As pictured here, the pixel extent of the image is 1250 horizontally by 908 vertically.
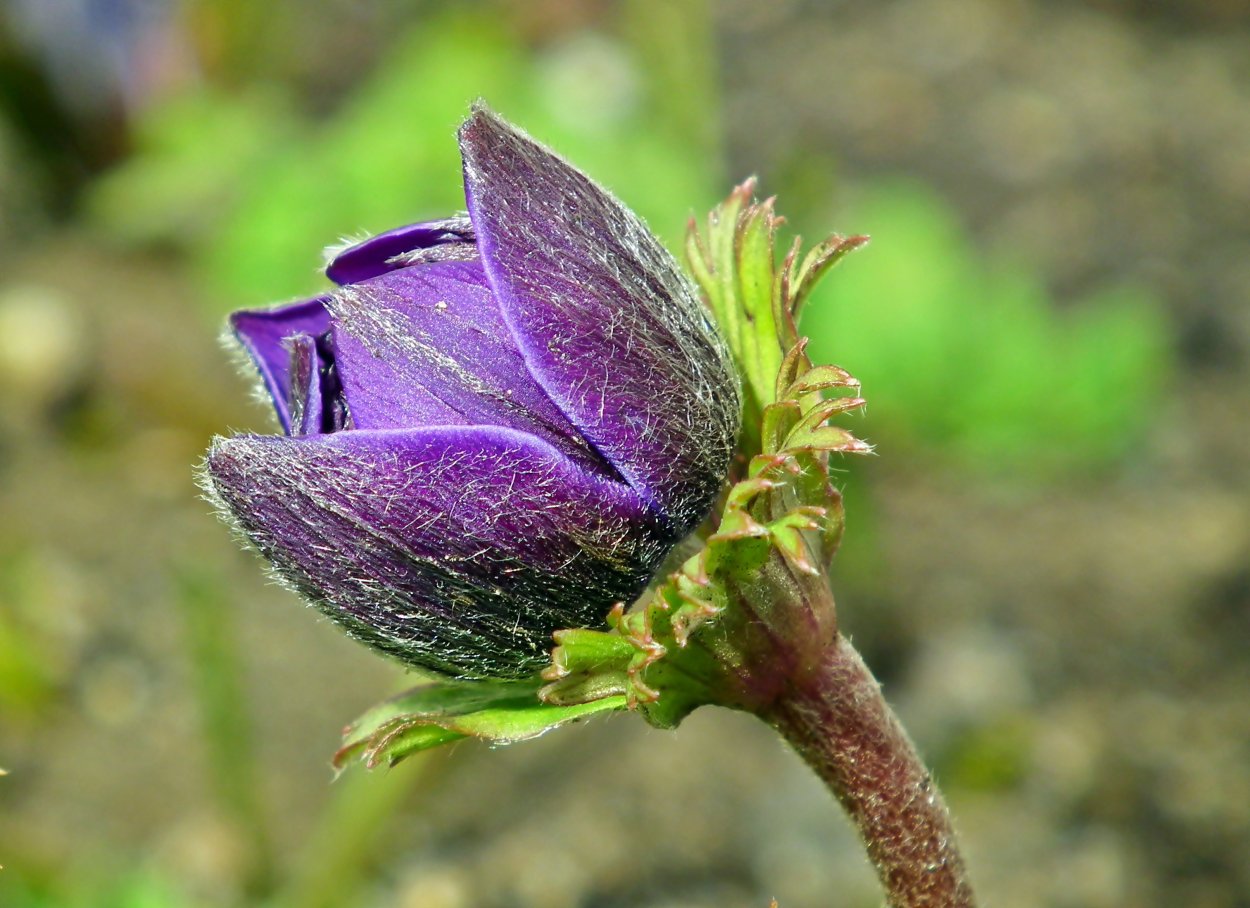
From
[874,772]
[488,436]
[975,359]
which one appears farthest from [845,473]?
[488,436]

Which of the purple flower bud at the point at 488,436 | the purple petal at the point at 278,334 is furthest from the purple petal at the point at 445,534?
the purple petal at the point at 278,334

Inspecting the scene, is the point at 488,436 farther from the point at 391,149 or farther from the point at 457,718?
the point at 391,149

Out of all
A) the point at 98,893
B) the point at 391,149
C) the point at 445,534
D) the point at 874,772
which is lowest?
the point at 98,893

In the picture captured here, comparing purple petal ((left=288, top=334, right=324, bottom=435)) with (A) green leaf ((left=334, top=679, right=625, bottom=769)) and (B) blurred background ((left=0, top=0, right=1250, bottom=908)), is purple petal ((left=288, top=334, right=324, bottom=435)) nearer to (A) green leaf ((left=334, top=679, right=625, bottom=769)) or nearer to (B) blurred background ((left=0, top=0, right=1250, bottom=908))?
(A) green leaf ((left=334, top=679, right=625, bottom=769))

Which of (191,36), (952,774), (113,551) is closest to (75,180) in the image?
(191,36)

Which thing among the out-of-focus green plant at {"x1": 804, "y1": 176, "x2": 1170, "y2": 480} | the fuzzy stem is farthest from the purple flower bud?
the out-of-focus green plant at {"x1": 804, "y1": 176, "x2": 1170, "y2": 480}

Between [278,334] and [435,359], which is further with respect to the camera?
[278,334]
